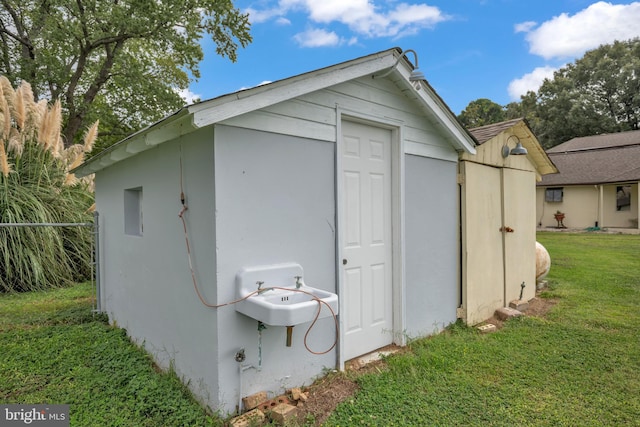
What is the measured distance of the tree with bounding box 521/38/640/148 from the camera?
27.6 metres

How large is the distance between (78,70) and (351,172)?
43.1ft

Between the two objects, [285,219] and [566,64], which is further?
[566,64]

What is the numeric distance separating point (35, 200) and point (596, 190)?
893 inches

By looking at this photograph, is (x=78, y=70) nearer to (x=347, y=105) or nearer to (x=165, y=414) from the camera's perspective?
(x=347, y=105)

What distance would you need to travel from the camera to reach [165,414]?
102 inches

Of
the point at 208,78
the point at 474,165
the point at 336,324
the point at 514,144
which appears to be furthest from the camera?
the point at 208,78

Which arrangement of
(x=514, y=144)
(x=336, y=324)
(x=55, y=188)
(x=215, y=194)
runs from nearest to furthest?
(x=215, y=194) → (x=336, y=324) → (x=514, y=144) → (x=55, y=188)

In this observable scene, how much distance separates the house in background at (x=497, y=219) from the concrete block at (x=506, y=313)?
10 cm

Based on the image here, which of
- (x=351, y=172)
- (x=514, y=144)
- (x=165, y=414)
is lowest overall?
(x=165, y=414)

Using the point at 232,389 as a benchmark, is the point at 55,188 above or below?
above

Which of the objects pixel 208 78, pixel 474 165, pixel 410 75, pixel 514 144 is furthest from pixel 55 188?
pixel 208 78

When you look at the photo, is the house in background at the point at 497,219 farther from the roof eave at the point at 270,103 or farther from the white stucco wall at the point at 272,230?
the white stucco wall at the point at 272,230

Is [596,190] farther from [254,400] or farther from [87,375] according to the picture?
[87,375]

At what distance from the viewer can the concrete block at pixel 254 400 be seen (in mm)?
2654
